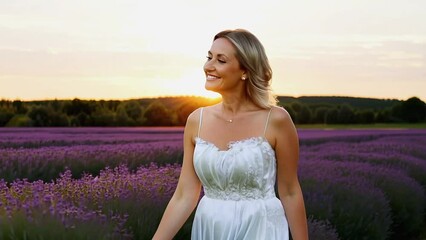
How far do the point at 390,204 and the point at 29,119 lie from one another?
2214 centimetres

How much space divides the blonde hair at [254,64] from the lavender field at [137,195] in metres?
1.22

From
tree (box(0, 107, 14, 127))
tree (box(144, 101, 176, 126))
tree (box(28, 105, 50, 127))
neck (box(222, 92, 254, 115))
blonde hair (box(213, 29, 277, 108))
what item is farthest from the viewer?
tree (box(144, 101, 176, 126))

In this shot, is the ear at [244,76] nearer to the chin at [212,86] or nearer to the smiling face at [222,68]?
the smiling face at [222,68]

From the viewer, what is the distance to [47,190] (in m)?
4.65

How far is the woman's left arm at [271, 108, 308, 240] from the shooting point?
326cm

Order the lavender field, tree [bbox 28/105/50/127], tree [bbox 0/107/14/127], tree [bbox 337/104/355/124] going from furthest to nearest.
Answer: tree [bbox 337/104/355/124] < tree [bbox 28/105/50/127] < tree [bbox 0/107/14/127] < the lavender field

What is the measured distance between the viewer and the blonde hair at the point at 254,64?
323 cm

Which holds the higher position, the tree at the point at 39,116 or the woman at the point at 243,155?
the woman at the point at 243,155

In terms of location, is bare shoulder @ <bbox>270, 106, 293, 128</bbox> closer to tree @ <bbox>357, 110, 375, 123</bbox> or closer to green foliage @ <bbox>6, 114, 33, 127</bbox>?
green foliage @ <bbox>6, 114, 33, 127</bbox>

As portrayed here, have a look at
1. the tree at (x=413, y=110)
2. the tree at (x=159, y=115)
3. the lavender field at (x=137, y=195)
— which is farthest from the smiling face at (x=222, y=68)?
the tree at (x=413, y=110)

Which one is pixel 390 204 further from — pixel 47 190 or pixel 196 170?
pixel 196 170

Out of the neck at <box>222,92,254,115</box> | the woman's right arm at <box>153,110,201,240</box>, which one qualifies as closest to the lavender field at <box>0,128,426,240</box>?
the woman's right arm at <box>153,110,201,240</box>

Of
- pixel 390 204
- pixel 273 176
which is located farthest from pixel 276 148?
pixel 390 204

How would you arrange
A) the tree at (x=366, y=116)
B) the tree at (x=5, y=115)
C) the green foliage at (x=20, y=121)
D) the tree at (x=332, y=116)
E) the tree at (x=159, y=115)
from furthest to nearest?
1. the tree at (x=366, y=116)
2. the tree at (x=332, y=116)
3. the tree at (x=159, y=115)
4. the tree at (x=5, y=115)
5. the green foliage at (x=20, y=121)
